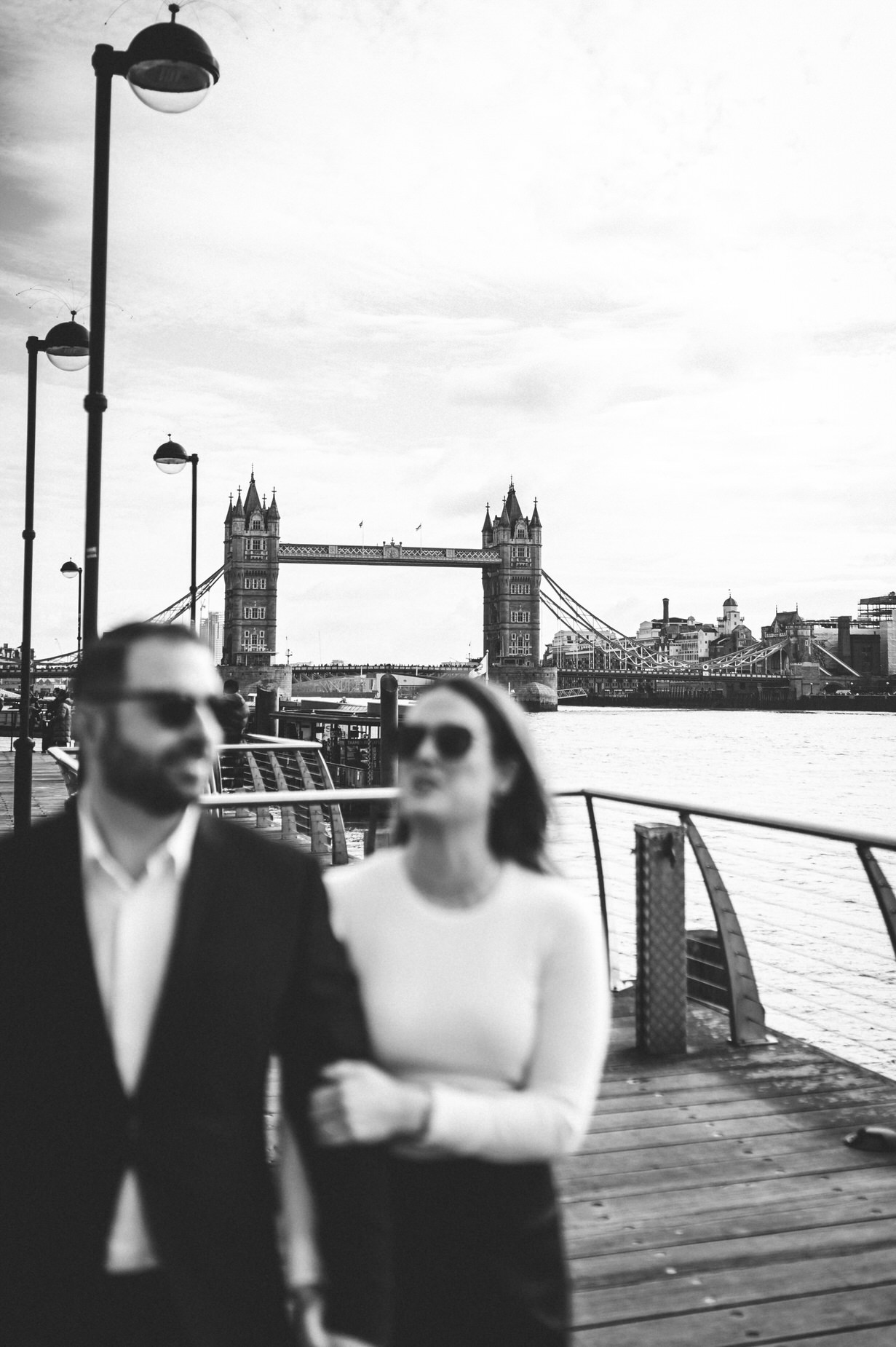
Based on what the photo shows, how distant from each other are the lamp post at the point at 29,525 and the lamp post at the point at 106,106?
196 cm

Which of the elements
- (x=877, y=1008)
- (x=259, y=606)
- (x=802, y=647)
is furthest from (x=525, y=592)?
(x=877, y=1008)

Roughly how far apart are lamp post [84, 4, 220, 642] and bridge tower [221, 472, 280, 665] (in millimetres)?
97185

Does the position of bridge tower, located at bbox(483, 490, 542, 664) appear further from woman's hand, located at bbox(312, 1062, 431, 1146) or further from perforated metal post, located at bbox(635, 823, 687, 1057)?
woman's hand, located at bbox(312, 1062, 431, 1146)

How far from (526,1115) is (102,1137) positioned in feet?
1.51

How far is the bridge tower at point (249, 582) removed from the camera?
341ft

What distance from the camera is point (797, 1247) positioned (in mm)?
2529

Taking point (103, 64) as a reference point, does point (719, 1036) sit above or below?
below

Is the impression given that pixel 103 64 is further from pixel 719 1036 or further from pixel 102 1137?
pixel 102 1137

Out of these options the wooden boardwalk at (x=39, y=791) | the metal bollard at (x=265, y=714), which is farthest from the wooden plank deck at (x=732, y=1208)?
the metal bollard at (x=265, y=714)

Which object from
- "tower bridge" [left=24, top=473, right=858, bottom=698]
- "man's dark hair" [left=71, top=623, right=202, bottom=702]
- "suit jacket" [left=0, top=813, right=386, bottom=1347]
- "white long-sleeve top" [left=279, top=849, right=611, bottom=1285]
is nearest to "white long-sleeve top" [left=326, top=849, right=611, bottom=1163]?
"white long-sleeve top" [left=279, top=849, right=611, bottom=1285]

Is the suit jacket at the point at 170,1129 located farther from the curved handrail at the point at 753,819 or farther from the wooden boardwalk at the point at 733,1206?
the curved handrail at the point at 753,819

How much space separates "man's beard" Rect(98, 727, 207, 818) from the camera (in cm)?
122

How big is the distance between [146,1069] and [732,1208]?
1.94 meters

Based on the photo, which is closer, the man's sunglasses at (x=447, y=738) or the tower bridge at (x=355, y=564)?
the man's sunglasses at (x=447, y=738)
